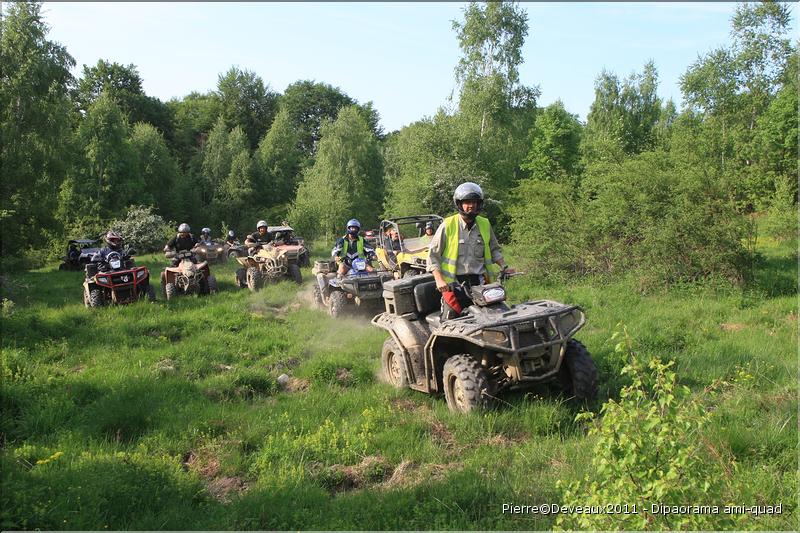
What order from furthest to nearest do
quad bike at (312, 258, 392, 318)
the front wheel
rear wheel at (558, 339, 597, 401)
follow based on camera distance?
quad bike at (312, 258, 392, 318) < rear wheel at (558, 339, 597, 401) < the front wheel

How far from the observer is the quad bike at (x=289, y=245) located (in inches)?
641

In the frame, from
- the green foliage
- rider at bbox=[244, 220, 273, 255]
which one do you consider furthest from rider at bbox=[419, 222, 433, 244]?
the green foliage

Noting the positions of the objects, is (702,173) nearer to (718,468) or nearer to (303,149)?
(718,468)

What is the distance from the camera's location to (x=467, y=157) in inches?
1173

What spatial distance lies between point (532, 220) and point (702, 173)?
4.26 meters

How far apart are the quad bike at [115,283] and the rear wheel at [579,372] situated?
10067 mm

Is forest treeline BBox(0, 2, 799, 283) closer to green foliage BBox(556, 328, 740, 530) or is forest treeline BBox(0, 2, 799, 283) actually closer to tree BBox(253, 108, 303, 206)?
tree BBox(253, 108, 303, 206)

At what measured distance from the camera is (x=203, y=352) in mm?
9461

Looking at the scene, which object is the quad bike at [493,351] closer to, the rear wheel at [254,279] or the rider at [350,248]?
the rider at [350,248]

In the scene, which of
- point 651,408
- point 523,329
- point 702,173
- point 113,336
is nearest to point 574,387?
point 523,329

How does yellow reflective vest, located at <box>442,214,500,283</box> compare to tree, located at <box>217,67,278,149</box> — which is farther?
tree, located at <box>217,67,278,149</box>

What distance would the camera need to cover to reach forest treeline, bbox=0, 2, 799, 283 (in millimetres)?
13883

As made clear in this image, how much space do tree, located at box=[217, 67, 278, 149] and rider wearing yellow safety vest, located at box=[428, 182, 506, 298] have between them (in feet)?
192

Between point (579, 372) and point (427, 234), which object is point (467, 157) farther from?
point (579, 372)
